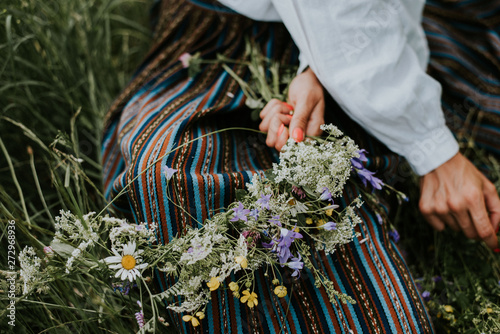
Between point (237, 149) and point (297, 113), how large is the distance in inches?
7.7

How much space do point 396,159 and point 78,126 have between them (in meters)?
1.17

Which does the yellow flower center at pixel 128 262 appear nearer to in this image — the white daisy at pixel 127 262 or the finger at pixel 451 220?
the white daisy at pixel 127 262

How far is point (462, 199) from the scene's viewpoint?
1.00m

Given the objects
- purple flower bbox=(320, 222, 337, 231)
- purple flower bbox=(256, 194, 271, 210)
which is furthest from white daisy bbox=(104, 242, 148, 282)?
purple flower bbox=(320, 222, 337, 231)

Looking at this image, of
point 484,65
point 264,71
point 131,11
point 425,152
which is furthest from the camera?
point 131,11

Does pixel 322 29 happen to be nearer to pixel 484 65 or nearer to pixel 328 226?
pixel 328 226

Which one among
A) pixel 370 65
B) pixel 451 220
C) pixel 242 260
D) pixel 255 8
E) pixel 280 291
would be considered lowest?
pixel 451 220

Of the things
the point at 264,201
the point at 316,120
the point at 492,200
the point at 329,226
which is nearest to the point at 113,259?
the point at 264,201

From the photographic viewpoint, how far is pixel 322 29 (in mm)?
891

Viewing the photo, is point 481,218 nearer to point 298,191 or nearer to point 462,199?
point 462,199

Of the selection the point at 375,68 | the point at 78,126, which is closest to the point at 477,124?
the point at 375,68

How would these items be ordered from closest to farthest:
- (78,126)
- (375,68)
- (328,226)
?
(328,226) → (375,68) → (78,126)

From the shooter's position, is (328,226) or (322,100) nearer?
(328,226)

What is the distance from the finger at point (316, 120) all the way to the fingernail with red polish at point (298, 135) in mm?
64
